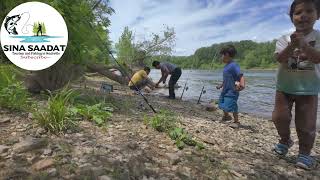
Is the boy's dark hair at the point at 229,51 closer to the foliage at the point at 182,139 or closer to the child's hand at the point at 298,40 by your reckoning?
the foliage at the point at 182,139

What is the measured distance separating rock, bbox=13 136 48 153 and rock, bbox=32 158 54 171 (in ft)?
1.14

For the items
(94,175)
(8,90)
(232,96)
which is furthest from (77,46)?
(94,175)

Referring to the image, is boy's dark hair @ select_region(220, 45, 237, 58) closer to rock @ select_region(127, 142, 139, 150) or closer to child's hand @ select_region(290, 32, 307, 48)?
child's hand @ select_region(290, 32, 307, 48)

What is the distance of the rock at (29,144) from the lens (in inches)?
152

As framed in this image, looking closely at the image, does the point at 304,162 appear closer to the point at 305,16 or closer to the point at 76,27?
the point at 305,16

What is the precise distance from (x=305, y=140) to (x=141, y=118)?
8.85 feet

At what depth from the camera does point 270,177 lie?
13.9ft

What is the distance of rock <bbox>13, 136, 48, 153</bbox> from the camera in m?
3.86

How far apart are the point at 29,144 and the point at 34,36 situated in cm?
280

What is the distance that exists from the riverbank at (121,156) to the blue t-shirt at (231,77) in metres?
2.70

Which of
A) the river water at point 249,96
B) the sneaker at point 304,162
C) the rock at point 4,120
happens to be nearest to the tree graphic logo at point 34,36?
the rock at point 4,120

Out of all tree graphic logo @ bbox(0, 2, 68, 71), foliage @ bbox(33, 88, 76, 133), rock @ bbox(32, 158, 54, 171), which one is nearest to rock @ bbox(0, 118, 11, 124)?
foliage @ bbox(33, 88, 76, 133)

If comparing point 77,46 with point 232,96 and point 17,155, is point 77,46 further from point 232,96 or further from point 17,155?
point 17,155

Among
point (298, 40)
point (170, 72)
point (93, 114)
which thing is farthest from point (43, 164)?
point (170, 72)
